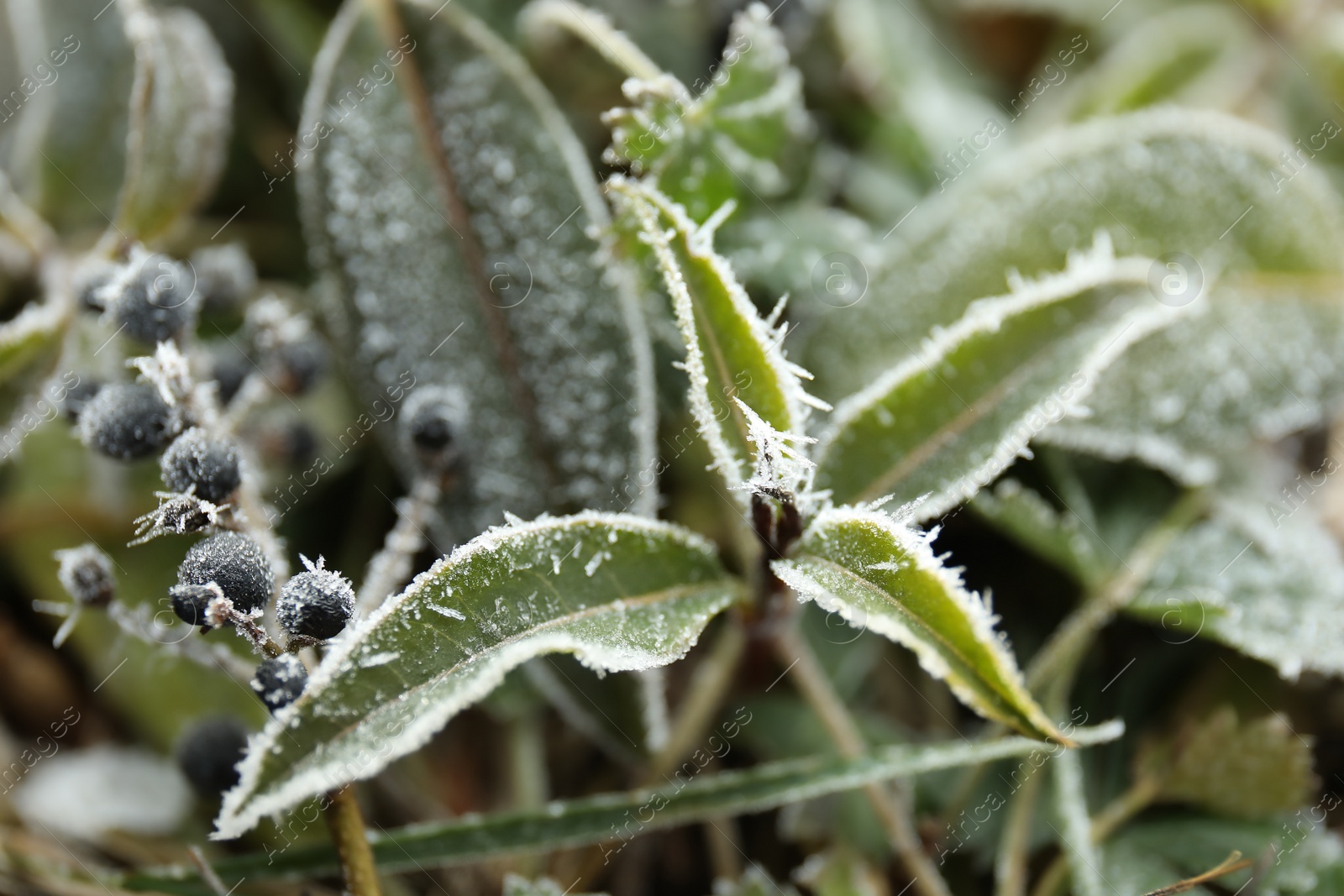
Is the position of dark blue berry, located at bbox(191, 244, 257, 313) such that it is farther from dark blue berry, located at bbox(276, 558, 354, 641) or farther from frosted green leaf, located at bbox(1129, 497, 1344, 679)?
frosted green leaf, located at bbox(1129, 497, 1344, 679)

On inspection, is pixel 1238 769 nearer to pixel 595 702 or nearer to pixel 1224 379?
pixel 1224 379

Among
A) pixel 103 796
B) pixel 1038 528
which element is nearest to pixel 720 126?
pixel 1038 528

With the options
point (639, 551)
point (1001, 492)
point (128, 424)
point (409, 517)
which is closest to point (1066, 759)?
point (1001, 492)

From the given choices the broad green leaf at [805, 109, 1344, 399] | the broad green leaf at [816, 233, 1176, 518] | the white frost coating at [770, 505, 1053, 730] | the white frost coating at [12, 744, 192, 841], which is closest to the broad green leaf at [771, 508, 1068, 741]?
the white frost coating at [770, 505, 1053, 730]

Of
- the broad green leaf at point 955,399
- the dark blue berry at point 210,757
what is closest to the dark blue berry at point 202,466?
the dark blue berry at point 210,757

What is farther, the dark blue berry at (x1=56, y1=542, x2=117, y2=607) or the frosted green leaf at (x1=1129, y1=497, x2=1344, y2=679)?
the frosted green leaf at (x1=1129, y1=497, x2=1344, y2=679)
